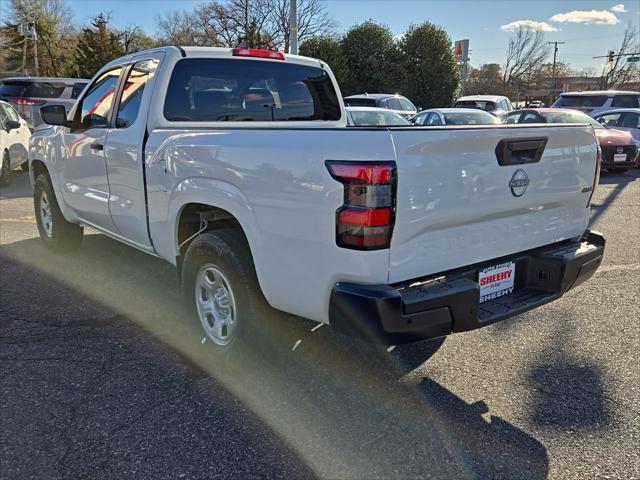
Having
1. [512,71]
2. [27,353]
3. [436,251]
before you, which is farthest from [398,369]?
[512,71]

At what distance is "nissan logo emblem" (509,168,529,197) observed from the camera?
277cm

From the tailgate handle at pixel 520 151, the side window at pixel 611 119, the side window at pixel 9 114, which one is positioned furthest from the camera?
the side window at pixel 611 119

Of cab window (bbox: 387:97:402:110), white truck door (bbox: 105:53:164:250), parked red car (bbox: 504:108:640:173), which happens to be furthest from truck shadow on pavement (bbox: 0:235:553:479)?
cab window (bbox: 387:97:402:110)

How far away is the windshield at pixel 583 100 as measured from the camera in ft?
54.9

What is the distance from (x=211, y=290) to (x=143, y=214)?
2.87ft

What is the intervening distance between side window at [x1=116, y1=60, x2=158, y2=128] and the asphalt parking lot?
5.07 ft

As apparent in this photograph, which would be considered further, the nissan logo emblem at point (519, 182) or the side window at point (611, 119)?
the side window at point (611, 119)

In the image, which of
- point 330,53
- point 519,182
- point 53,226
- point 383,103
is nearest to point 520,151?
point 519,182

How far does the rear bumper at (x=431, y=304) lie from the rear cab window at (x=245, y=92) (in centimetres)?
208

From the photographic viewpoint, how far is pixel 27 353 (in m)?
3.50

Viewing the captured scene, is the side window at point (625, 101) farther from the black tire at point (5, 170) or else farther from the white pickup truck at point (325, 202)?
the black tire at point (5, 170)

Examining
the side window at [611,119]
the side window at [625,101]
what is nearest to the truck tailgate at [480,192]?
the side window at [611,119]

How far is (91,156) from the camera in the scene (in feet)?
14.6

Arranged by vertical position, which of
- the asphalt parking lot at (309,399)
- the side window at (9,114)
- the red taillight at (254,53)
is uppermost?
the red taillight at (254,53)
